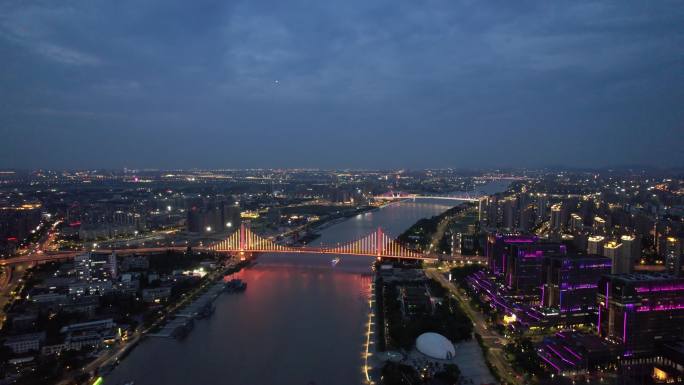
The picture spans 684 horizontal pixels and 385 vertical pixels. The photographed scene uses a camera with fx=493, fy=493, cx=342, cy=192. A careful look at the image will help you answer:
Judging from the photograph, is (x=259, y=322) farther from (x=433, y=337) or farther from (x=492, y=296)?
(x=492, y=296)

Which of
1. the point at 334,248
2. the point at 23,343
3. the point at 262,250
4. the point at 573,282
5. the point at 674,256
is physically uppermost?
the point at 573,282

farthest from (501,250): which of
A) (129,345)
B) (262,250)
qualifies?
(129,345)

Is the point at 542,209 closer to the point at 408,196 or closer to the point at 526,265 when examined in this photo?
the point at 526,265

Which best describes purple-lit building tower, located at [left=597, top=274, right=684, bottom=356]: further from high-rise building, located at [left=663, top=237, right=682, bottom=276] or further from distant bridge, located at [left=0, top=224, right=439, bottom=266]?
distant bridge, located at [left=0, top=224, right=439, bottom=266]

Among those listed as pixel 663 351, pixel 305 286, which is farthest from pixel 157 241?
pixel 663 351

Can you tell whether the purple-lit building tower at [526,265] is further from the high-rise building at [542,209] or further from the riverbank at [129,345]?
the high-rise building at [542,209]
